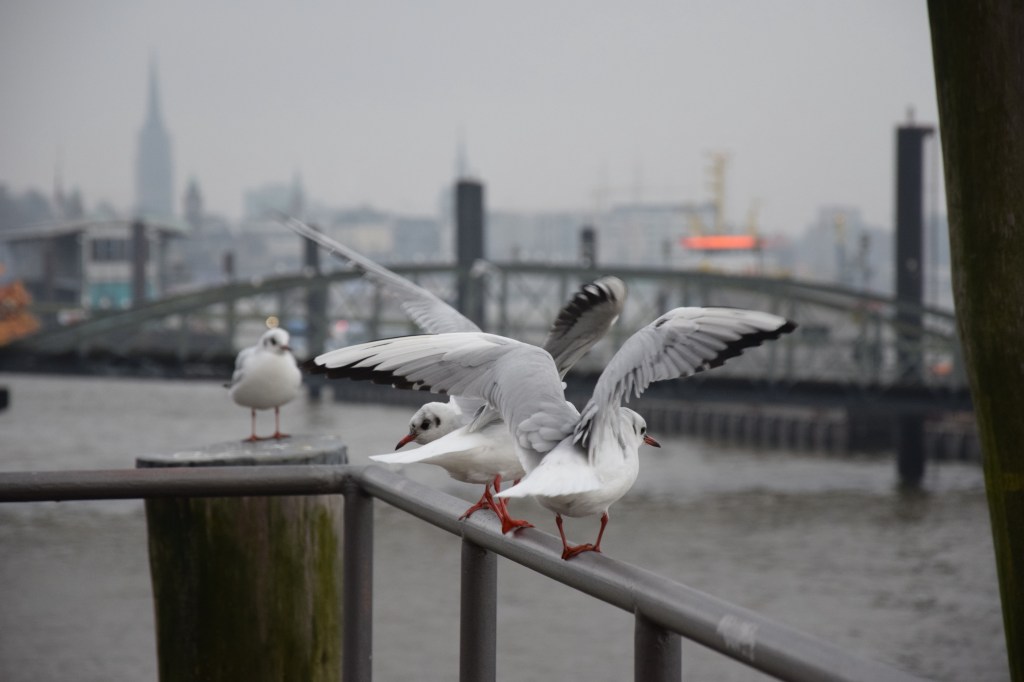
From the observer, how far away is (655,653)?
1470 mm

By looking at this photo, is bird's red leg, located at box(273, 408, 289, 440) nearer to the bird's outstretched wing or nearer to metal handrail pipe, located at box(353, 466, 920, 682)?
the bird's outstretched wing

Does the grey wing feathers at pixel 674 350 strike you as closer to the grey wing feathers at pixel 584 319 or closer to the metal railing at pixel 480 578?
the grey wing feathers at pixel 584 319

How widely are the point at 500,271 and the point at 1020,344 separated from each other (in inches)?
1762

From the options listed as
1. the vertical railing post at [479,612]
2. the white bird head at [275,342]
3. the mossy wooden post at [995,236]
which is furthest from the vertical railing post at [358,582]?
the white bird head at [275,342]

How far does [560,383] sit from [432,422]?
68 centimetres

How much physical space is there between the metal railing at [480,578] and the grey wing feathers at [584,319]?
34 centimetres

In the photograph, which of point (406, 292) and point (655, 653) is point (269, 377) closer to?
point (406, 292)

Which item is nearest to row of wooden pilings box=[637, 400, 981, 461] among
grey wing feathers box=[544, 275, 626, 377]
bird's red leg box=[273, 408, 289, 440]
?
bird's red leg box=[273, 408, 289, 440]

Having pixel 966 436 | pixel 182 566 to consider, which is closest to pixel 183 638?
pixel 182 566

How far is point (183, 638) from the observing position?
274 cm

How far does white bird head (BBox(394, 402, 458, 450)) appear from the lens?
8.51ft

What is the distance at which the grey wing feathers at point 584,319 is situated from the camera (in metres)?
2.00

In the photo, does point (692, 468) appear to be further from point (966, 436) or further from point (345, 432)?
point (345, 432)

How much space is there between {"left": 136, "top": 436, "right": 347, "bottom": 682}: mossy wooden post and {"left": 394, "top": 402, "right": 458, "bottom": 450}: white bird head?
0.30m
